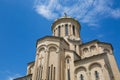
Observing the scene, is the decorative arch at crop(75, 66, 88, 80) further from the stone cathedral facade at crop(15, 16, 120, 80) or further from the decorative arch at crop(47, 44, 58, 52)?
the decorative arch at crop(47, 44, 58, 52)

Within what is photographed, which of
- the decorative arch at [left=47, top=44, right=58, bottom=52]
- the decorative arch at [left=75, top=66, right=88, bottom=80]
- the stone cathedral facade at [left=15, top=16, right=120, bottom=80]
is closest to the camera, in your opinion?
the stone cathedral facade at [left=15, top=16, right=120, bottom=80]

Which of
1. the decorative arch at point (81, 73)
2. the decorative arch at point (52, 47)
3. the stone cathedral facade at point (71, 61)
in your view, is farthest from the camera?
the decorative arch at point (52, 47)

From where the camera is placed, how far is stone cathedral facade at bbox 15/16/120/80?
25.4 meters

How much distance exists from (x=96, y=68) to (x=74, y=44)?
977 centimetres

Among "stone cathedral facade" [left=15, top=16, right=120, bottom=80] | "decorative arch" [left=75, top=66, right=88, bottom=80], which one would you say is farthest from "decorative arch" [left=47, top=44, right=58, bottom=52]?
"decorative arch" [left=75, top=66, right=88, bottom=80]

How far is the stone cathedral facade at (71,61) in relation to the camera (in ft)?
83.4

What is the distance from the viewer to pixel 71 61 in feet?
91.4

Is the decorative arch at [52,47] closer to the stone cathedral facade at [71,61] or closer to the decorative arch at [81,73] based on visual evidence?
the stone cathedral facade at [71,61]

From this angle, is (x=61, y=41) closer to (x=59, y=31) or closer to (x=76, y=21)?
(x=59, y=31)

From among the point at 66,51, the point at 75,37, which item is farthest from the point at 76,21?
the point at 66,51

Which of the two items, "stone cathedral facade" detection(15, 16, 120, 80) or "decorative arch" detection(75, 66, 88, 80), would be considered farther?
"decorative arch" detection(75, 66, 88, 80)

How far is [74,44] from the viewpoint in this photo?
112 ft

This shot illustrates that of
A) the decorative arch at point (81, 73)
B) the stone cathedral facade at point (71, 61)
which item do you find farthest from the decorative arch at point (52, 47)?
the decorative arch at point (81, 73)

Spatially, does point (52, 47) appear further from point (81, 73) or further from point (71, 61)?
point (81, 73)
